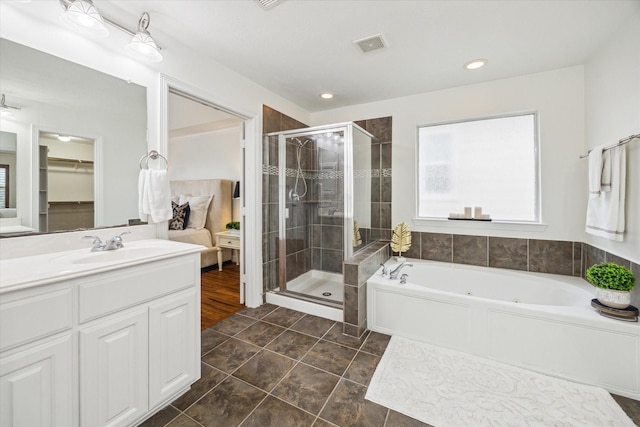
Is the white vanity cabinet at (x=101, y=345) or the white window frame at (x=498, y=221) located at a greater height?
the white window frame at (x=498, y=221)

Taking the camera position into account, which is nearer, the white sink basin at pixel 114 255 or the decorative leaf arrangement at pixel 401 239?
the white sink basin at pixel 114 255

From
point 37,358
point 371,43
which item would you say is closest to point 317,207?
point 371,43

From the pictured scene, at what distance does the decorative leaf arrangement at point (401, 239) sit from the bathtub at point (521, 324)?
0.61 metres

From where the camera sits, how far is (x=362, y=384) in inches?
67.0

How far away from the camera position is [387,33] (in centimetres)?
194

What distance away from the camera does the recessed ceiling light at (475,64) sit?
2.32 metres

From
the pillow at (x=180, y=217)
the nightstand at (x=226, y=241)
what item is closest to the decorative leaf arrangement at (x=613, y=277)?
the nightstand at (x=226, y=241)

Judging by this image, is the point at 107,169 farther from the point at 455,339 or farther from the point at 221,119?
the point at 455,339

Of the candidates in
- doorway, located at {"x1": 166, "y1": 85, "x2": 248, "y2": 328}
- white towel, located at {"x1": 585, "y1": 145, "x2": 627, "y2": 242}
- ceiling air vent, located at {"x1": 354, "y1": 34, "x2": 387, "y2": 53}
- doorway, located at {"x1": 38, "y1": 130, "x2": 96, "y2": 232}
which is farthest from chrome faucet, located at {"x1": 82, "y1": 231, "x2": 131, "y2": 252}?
white towel, located at {"x1": 585, "y1": 145, "x2": 627, "y2": 242}

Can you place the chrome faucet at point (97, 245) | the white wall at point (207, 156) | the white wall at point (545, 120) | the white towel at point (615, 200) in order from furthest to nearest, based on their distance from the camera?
the white wall at point (207, 156) < the white wall at point (545, 120) < the white towel at point (615, 200) < the chrome faucet at point (97, 245)

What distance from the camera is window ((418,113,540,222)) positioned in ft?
8.71

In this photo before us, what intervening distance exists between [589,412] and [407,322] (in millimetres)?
1119

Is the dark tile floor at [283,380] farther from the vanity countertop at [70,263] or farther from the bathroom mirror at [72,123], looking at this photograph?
the bathroom mirror at [72,123]

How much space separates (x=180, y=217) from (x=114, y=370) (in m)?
3.40
